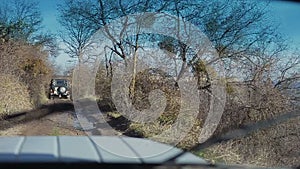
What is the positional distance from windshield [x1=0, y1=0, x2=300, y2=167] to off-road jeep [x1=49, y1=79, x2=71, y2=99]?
2 cm

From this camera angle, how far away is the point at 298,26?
14.3 ft

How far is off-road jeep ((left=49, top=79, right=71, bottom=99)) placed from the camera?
547cm

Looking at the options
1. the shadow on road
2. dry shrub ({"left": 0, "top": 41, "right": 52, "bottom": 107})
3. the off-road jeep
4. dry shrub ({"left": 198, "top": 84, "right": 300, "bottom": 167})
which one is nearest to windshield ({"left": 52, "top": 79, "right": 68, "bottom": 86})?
the off-road jeep

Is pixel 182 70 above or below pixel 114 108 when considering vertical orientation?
above

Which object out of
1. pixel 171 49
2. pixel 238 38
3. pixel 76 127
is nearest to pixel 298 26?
pixel 238 38

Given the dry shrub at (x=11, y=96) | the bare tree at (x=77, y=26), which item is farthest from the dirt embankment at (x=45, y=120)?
the bare tree at (x=77, y=26)

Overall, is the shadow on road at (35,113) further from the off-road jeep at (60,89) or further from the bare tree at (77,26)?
the bare tree at (77,26)

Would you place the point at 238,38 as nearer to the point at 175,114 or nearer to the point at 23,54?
the point at 175,114

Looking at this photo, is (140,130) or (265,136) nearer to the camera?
(265,136)

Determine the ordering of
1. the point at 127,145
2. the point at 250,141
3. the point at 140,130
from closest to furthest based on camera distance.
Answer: the point at 127,145 < the point at 250,141 < the point at 140,130

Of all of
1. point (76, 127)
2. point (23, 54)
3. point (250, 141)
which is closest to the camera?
point (250, 141)

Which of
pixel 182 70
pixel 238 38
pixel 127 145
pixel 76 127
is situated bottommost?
pixel 76 127

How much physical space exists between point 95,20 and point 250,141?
8.24 ft

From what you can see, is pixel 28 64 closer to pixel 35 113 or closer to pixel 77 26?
pixel 35 113
